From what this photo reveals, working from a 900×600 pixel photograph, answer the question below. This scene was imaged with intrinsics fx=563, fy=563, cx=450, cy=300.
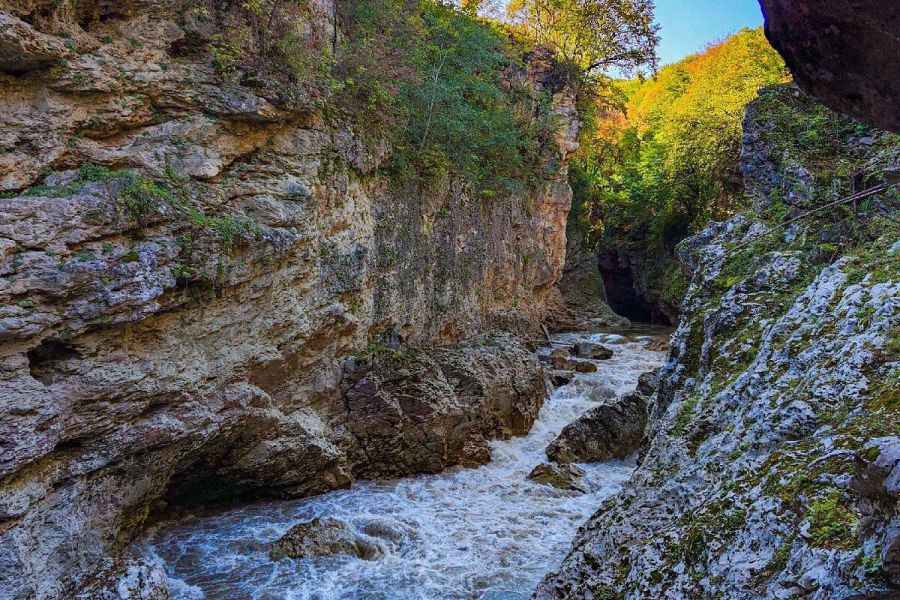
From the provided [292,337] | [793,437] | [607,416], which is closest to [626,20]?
[607,416]

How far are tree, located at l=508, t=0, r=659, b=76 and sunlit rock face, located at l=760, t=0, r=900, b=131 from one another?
76.4 feet

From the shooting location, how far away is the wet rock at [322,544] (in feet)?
26.3

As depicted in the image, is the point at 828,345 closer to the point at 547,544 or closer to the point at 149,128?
the point at 547,544

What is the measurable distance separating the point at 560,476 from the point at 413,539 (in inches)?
136

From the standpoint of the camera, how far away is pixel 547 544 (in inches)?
335

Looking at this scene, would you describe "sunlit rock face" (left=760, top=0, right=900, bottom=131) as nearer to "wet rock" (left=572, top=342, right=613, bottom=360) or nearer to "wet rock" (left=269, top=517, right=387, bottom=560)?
"wet rock" (left=269, top=517, right=387, bottom=560)

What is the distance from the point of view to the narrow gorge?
321 centimetres

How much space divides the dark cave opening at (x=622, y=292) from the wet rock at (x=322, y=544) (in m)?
25.5

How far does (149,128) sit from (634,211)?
25.4 meters

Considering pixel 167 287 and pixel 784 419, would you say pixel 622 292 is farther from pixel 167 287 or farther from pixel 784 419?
pixel 784 419

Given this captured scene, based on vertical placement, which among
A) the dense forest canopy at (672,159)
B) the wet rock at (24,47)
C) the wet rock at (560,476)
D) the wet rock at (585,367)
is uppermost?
the dense forest canopy at (672,159)

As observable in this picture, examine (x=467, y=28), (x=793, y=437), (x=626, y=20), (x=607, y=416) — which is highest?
(x=626, y=20)

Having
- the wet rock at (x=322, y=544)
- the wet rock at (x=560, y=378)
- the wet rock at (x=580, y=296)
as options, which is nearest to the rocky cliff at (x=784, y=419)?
the wet rock at (x=322, y=544)

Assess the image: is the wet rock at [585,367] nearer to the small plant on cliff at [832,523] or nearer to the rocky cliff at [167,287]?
the rocky cliff at [167,287]
